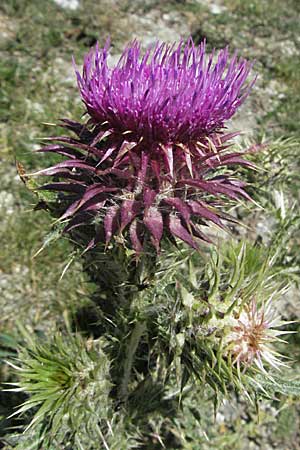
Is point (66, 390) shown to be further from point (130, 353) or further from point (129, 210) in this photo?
point (129, 210)

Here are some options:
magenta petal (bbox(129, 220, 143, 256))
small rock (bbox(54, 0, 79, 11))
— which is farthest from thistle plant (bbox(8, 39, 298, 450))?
small rock (bbox(54, 0, 79, 11))

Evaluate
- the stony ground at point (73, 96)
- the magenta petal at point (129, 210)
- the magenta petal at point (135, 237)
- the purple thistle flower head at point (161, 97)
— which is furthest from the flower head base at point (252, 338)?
the stony ground at point (73, 96)

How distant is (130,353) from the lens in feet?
9.29

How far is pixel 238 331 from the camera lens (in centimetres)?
223

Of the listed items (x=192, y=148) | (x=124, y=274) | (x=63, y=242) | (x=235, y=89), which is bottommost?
(x=63, y=242)

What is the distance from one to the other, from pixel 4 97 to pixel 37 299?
7.07 feet

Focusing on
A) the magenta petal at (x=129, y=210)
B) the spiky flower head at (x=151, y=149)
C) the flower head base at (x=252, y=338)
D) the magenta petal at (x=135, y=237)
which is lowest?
the flower head base at (x=252, y=338)

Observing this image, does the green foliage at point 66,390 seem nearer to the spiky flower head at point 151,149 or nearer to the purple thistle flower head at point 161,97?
the spiky flower head at point 151,149

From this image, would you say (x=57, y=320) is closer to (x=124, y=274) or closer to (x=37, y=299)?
(x=37, y=299)

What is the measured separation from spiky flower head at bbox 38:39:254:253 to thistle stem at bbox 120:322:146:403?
0.59 metres

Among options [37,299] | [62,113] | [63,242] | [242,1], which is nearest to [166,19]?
[242,1]

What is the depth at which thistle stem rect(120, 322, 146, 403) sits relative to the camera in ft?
8.76

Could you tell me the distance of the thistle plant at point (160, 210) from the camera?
2.06 metres

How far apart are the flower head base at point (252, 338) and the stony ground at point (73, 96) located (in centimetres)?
110
